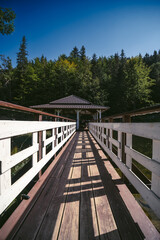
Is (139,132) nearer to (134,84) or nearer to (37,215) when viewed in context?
(37,215)

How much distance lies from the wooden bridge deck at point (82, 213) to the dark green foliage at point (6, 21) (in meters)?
11.9

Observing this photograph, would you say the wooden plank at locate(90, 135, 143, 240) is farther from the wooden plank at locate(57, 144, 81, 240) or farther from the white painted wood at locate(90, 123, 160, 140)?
the white painted wood at locate(90, 123, 160, 140)

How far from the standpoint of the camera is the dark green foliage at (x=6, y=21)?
885 centimetres

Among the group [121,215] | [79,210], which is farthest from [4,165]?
[121,215]

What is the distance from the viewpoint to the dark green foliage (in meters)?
8.85

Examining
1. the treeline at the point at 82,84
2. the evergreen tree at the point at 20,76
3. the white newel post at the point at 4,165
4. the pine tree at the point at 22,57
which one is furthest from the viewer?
the pine tree at the point at 22,57

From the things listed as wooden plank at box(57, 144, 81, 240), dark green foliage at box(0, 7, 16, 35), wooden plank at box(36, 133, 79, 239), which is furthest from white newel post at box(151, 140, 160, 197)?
dark green foliage at box(0, 7, 16, 35)

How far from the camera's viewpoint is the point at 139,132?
136cm

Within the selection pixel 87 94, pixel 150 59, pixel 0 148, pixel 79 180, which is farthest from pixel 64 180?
pixel 150 59

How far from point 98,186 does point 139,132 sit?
3.30 feet

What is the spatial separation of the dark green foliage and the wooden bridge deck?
39.1 ft

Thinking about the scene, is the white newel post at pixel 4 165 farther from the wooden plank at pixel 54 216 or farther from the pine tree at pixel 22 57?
the pine tree at pixel 22 57

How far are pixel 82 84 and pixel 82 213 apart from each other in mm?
27344

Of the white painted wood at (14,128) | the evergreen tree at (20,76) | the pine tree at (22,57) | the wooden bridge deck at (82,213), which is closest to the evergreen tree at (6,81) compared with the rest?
the evergreen tree at (20,76)
